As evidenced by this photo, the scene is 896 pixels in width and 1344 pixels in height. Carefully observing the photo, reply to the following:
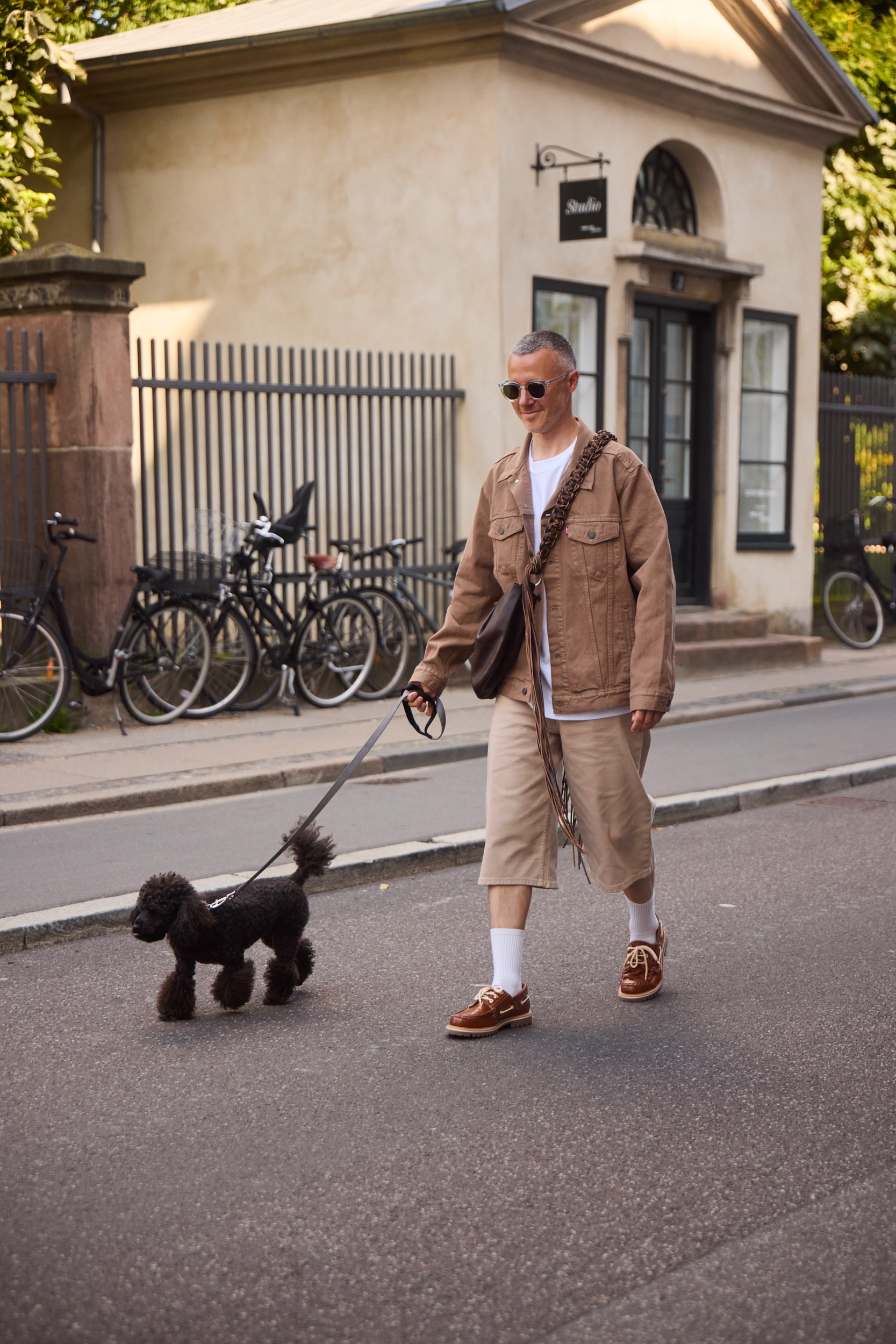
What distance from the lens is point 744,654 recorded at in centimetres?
1474

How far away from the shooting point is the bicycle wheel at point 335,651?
1149 centimetres

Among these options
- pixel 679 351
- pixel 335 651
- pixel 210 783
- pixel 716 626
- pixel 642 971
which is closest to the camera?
pixel 642 971

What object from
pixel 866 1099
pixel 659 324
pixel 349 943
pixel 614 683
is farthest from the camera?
pixel 659 324

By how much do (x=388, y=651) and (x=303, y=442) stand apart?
1767mm

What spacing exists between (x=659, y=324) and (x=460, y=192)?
8.97 ft

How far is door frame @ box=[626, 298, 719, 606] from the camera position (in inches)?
609

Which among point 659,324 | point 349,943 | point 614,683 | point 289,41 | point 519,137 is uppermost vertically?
point 289,41

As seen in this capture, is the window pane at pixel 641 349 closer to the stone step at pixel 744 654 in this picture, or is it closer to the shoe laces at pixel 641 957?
the stone step at pixel 744 654

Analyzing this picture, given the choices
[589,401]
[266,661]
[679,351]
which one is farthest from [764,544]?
[266,661]

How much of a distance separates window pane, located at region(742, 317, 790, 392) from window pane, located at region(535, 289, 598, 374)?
239 centimetres

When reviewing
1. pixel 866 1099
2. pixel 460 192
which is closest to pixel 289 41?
pixel 460 192

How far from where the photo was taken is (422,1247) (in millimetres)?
3205

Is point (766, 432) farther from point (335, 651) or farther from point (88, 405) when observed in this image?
point (88, 405)

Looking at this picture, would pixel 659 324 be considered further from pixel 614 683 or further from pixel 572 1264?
pixel 572 1264
